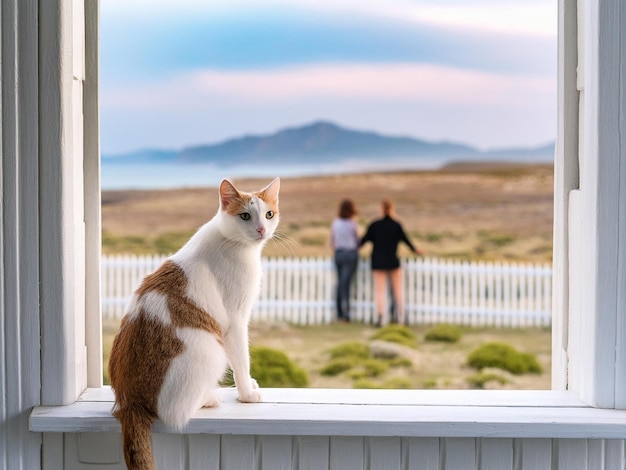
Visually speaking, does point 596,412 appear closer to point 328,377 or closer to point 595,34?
point 595,34

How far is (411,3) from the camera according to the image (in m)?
8.62

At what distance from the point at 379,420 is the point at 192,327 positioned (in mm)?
326

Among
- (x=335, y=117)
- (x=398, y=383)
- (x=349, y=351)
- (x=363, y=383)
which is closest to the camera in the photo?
(x=363, y=383)

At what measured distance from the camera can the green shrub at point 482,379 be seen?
20.1ft

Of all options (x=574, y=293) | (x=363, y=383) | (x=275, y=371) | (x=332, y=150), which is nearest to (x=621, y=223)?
(x=574, y=293)

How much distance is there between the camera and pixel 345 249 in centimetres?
697

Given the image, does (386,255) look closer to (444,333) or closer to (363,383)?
(444,333)

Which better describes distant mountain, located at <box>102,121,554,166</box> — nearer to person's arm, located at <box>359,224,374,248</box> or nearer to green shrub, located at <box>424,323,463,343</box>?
person's arm, located at <box>359,224,374,248</box>

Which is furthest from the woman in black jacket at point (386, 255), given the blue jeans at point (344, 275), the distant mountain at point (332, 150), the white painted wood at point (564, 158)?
the white painted wood at point (564, 158)

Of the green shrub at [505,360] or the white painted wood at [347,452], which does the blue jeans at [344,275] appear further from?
the white painted wood at [347,452]

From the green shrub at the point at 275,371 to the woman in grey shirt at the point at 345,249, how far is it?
948mm

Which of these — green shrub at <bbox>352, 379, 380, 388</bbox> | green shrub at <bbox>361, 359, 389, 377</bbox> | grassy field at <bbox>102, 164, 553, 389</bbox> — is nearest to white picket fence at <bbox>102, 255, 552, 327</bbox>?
grassy field at <bbox>102, 164, 553, 389</bbox>

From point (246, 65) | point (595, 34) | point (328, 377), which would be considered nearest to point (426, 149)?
point (246, 65)

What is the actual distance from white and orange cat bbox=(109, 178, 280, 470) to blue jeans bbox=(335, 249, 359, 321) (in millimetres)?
5690
